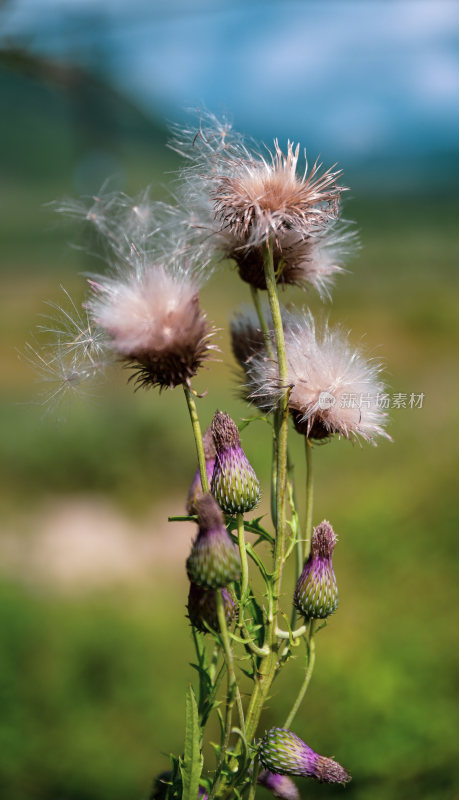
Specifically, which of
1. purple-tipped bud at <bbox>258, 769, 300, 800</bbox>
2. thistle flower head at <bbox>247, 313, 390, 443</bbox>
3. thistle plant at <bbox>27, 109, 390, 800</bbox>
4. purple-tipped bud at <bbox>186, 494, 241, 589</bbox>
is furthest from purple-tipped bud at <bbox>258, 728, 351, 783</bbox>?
thistle flower head at <bbox>247, 313, 390, 443</bbox>

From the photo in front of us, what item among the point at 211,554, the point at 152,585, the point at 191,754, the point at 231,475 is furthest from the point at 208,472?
the point at 152,585

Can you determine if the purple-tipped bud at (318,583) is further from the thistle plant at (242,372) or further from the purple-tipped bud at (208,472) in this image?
the purple-tipped bud at (208,472)

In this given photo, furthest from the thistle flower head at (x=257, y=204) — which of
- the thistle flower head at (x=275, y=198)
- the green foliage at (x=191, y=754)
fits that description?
the green foliage at (x=191, y=754)

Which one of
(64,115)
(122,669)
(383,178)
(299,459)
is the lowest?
(122,669)

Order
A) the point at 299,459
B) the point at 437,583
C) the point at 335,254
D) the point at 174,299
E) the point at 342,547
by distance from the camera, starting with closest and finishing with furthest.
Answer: the point at 174,299
the point at 335,254
the point at 437,583
the point at 342,547
the point at 299,459

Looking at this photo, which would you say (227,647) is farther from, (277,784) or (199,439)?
(277,784)

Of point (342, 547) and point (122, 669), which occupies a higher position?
point (342, 547)

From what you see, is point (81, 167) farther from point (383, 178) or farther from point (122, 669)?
point (383, 178)

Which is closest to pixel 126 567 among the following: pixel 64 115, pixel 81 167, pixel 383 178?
pixel 81 167
